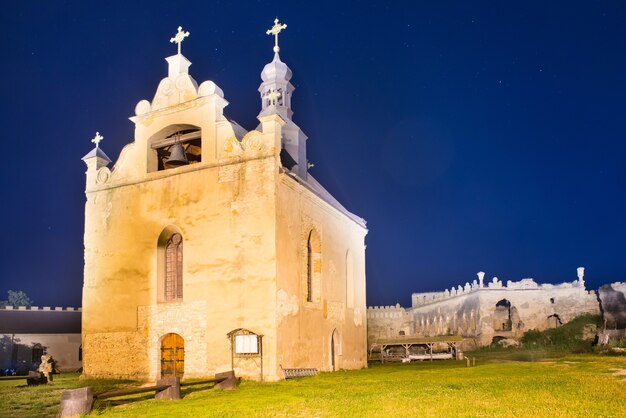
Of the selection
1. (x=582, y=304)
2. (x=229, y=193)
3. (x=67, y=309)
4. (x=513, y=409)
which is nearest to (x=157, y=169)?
(x=229, y=193)

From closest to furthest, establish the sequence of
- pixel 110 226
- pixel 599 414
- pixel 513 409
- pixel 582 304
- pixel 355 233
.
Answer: pixel 599 414, pixel 513 409, pixel 110 226, pixel 355 233, pixel 582 304

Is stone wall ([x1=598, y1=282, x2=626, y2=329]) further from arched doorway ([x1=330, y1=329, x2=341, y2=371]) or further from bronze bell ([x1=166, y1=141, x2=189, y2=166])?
bronze bell ([x1=166, y1=141, x2=189, y2=166])

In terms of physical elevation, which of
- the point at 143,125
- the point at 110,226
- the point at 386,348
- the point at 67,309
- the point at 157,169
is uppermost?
the point at 143,125

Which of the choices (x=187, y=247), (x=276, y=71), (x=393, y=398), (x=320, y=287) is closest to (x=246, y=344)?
(x=187, y=247)

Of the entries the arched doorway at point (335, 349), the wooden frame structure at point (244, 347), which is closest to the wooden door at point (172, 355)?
the wooden frame structure at point (244, 347)

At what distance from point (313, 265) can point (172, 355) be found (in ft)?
21.6

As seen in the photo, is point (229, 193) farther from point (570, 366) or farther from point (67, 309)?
point (67, 309)

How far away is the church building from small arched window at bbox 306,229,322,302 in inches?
2.2

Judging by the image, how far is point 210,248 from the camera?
67.4 feet

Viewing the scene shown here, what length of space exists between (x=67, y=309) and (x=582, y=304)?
3587cm

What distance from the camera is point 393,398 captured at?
1330 cm

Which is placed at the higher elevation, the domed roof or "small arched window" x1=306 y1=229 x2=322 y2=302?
the domed roof

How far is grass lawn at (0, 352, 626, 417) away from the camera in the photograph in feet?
37.2

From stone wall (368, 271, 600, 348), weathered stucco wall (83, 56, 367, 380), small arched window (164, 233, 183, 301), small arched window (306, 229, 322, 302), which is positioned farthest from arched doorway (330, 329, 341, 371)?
stone wall (368, 271, 600, 348)
